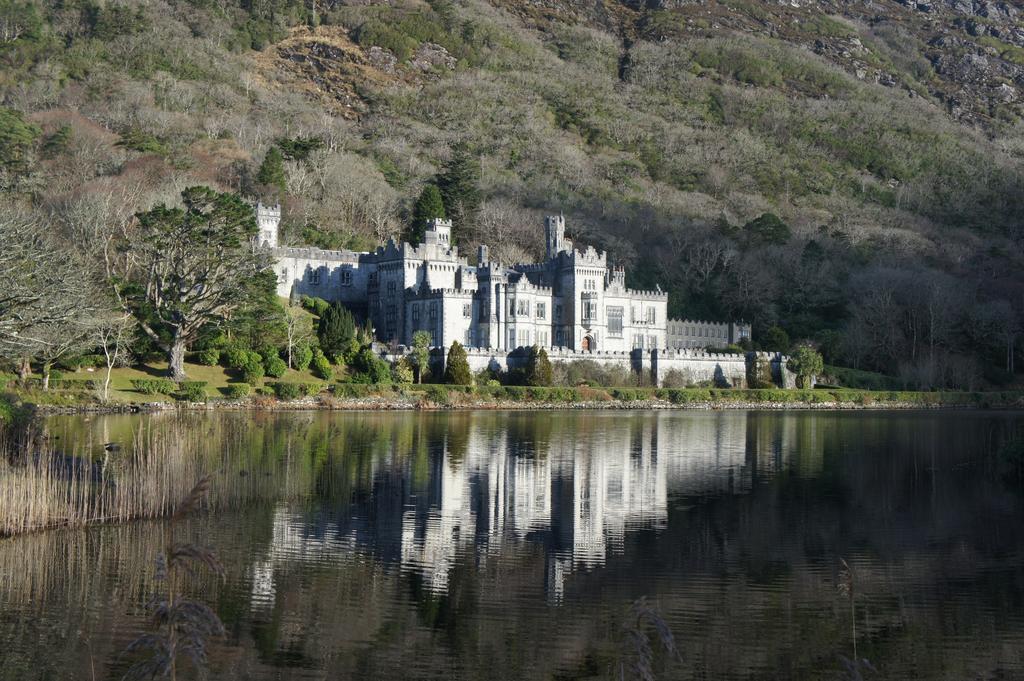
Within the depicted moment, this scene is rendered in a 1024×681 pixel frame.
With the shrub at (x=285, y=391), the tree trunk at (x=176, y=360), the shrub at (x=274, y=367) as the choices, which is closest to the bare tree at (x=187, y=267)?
the tree trunk at (x=176, y=360)

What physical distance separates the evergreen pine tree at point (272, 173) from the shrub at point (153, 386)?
47.1m

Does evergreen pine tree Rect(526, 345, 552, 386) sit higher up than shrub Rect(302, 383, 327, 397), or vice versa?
evergreen pine tree Rect(526, 345, 552, 386)

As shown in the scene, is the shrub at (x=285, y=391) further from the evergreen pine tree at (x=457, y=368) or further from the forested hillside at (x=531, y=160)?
the forested hillside at (x=531, y=160)

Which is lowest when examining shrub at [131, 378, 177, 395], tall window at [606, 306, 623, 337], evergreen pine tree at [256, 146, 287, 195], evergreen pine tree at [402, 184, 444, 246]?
shrub at [131, 378, 177, 395]

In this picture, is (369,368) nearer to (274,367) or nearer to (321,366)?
(321,366)

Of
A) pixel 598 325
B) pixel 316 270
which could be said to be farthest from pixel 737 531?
pixel 316 270

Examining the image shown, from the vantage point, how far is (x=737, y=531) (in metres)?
27.6

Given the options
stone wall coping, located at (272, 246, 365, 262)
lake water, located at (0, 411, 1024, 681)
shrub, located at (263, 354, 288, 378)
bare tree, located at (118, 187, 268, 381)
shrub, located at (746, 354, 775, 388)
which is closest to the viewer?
lake water, located at (0, 411, 1024, 681)

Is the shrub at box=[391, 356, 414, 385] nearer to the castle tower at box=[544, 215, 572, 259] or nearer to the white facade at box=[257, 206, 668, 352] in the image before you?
the white facade at box=[257, 206, 668, 352]

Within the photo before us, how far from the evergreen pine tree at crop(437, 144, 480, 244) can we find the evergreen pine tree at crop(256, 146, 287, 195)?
15.2 meters

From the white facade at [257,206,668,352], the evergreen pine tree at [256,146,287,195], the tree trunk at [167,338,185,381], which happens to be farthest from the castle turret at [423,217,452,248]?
the tree trunk at [167,338,185,381]

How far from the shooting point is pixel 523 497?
1272 inches

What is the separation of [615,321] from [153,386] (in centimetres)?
3974

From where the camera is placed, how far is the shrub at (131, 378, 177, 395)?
6456 centimetres
